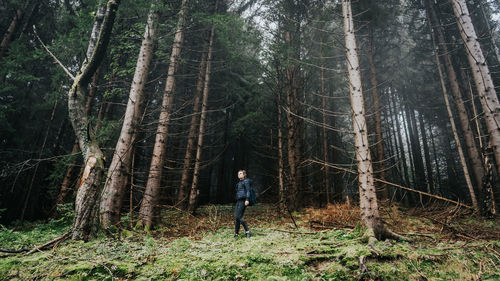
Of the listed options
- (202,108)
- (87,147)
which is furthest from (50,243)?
(202,108)

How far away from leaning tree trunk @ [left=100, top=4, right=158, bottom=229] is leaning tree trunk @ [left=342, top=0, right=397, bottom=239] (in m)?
5.43

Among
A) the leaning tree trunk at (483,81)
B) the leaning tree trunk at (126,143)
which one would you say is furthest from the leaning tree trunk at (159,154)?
the leaning tree trunk at (483,81)

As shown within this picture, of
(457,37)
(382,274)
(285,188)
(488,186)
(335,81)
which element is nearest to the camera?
(382,274)

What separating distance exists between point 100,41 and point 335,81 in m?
13.4

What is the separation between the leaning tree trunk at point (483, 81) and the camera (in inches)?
221

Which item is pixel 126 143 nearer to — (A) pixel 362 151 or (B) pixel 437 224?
(A) pixel 362 151

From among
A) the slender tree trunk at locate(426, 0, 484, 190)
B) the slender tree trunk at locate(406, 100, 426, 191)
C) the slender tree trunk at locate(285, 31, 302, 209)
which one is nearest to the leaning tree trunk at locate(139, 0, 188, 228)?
the slender tree trunk at locate(285, 31, 302, 209)

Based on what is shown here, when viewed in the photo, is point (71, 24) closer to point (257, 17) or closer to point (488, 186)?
point (257, 17)

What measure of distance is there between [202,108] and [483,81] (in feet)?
33.6

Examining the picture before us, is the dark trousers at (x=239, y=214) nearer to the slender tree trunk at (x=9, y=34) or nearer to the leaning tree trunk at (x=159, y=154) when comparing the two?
the leaning tree trunk at (x=159, y=154)

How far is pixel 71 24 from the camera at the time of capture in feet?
35.1

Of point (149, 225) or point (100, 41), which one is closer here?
point (100, 41)

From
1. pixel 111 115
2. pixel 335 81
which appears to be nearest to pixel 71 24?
pixel 111 115

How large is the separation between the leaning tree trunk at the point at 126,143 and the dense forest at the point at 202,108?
0.13ft
